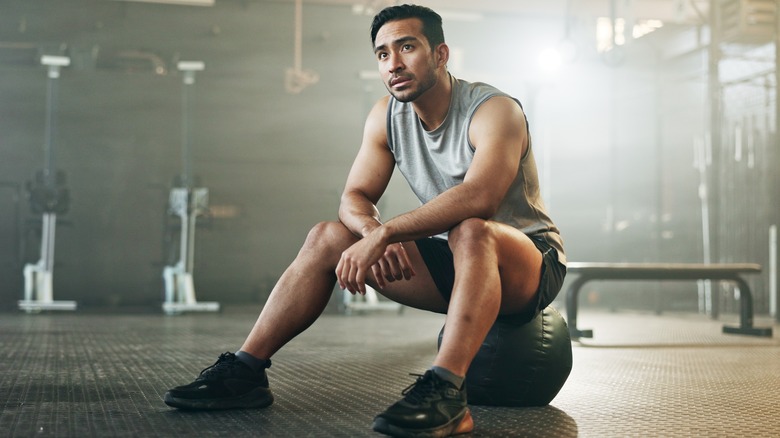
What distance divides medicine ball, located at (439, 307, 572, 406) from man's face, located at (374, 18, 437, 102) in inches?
23.0

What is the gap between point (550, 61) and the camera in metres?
6.63

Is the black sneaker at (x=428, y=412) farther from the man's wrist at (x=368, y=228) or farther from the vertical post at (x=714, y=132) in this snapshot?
the vertical post at (x=714, y=132)

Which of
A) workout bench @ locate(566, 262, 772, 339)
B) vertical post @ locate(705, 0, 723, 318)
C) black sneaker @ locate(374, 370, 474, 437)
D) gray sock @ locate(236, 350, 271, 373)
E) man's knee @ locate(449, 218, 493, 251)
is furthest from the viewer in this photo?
vertical post @ locate(705, 0, 723, 318)

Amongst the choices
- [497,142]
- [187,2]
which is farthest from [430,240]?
[187,2]

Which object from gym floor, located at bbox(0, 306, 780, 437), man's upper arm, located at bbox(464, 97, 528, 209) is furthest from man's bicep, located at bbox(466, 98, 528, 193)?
gym floor, located at bbox(0, 306, 780, 437)

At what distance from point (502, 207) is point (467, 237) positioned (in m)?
0.30

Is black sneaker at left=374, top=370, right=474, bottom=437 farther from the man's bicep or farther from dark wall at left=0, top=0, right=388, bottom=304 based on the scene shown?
dark wall at left=0, top=0, right=388, bottom=304

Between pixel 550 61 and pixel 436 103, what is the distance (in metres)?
5.02

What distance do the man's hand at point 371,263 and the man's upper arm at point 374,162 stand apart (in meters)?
0.35

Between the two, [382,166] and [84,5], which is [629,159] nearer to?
[84,5]

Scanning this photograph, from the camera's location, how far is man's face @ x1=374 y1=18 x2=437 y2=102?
5.98 feet

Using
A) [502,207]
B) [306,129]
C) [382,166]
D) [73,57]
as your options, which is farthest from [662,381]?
[73,57]

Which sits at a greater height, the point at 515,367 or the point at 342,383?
the point at 515,367

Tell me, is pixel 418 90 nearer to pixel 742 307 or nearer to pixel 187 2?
pixel 742 307
